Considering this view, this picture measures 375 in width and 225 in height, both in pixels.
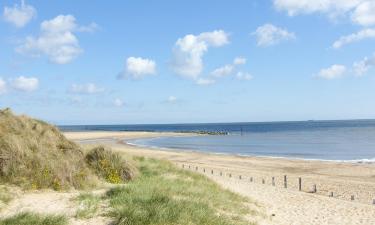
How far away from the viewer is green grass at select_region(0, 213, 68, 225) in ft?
34.7

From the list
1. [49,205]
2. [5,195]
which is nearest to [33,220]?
[49,205]

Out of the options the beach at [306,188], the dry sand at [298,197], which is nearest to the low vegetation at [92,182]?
the dry sand at [298,197]

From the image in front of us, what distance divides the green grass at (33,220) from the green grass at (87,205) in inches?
28.0

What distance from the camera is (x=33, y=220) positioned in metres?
10.7

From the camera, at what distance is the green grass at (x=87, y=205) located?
38.6 ft

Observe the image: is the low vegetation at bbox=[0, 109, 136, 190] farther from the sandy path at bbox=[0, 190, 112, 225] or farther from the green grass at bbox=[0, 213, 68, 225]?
the green grass at bbox=[0, 213, 68, 225]

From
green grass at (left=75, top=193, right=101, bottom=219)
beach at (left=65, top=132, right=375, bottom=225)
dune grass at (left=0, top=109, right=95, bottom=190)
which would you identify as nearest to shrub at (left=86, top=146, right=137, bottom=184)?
dune grass at (left=0, top=109, right=95, bottom=190)

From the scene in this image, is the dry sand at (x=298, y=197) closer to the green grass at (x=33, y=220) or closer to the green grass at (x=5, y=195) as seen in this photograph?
the green grass at (x=5, y=195)

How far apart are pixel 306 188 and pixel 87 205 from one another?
62.2ft

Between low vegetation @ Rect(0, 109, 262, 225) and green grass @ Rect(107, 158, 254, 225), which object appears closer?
green grass @ Rect(107, 158, 254, 225)

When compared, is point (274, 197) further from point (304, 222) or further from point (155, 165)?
point (155, 165)

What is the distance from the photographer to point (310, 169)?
133 ft

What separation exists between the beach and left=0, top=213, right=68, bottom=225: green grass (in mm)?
7076

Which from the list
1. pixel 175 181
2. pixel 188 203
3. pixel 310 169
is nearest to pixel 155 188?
pixel 188 203
